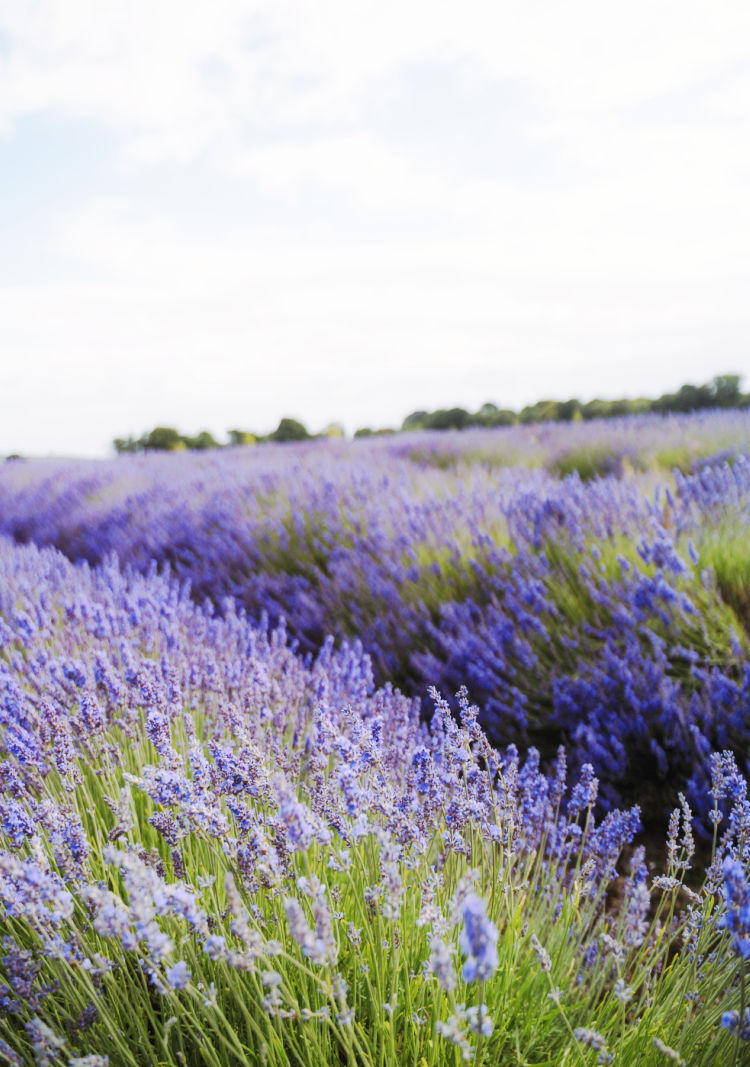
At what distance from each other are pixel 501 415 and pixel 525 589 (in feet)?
49.5

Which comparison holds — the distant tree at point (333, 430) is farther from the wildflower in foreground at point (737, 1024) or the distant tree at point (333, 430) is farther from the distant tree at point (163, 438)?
the wildflower in foreground at point (737, 1024)

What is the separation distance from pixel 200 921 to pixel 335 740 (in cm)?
38

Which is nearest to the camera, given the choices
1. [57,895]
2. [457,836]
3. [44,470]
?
[57,895]

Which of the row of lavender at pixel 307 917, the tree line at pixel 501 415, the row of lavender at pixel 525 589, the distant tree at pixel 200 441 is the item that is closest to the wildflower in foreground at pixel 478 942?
the row of lavender at pixel 307 917

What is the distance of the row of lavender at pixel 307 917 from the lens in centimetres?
102

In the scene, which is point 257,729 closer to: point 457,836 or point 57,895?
point 457,836

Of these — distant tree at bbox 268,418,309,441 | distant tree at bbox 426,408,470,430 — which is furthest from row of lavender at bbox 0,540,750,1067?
distant tree at bbox 426,408,470,430

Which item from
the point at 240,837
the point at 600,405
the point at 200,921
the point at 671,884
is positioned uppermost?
the point at 600,405

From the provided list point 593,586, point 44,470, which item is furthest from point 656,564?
point 44,470

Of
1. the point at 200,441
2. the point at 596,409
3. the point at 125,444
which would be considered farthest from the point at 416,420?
the point at 125,444

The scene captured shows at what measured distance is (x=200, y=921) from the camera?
39.0 inches

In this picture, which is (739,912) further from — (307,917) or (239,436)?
(239,436)

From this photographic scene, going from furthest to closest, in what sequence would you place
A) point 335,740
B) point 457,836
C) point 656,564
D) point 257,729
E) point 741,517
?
point 741,517 < point 656,564 < point 257,729 < point 457,836 < point 335,740

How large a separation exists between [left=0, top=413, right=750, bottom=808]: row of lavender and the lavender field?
2 centimetres
